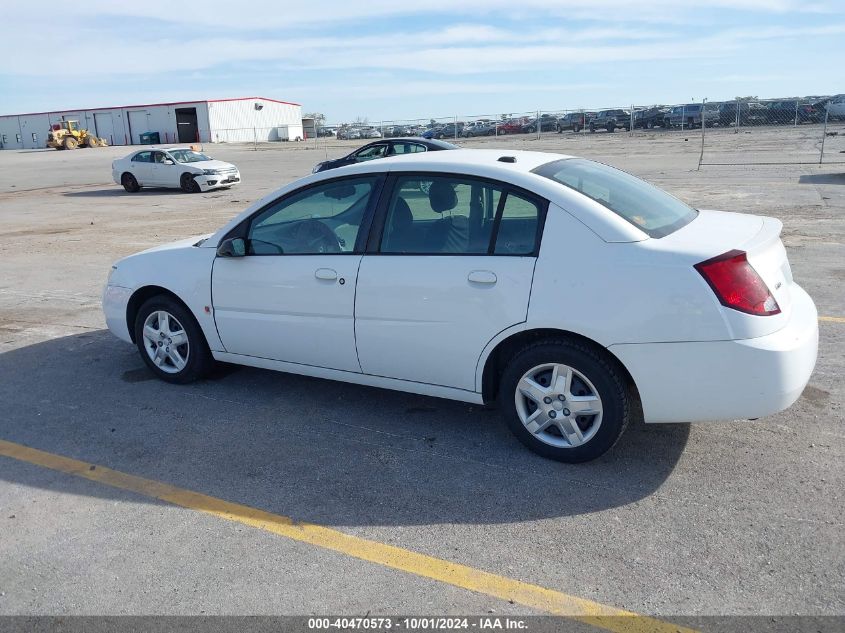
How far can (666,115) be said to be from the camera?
4644 centimetres

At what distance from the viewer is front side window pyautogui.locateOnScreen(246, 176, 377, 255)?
4555 mm

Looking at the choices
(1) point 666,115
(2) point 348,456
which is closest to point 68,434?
(2) point 348,456

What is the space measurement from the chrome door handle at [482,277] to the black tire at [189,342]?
2.23m

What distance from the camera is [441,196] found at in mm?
4340

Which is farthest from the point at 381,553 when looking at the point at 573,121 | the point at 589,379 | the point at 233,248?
the point at 573,121

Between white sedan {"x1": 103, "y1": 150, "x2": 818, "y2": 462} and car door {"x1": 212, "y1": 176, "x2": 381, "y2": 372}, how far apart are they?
1 centimetres

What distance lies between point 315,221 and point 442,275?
1.08 metres

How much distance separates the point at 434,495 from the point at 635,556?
1045 millimetres

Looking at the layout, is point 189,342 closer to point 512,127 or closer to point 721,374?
point 721,374

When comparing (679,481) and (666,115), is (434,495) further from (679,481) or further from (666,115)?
(666,115)

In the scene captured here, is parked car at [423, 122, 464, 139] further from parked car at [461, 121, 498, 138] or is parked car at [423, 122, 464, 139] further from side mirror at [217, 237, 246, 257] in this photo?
side mirror at [217, 237, 246, 257]

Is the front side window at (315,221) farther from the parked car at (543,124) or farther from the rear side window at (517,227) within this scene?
the parked car at (543,124)

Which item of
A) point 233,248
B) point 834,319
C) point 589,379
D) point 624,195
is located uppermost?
point 624,195

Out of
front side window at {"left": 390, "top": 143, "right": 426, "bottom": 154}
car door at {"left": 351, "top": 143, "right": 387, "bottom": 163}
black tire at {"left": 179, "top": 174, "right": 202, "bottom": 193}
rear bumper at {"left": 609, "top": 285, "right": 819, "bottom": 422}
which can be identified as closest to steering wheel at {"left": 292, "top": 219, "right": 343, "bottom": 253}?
rear bumper at {"left": 609, "top": 285, "right": 819, "bottom": 422}
